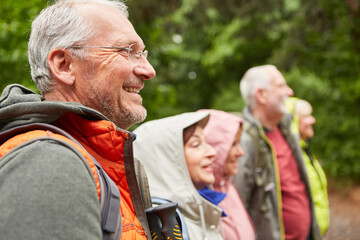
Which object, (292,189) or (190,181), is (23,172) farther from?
(292,189)

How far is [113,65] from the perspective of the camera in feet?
5.32

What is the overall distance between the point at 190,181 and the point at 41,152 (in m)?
1.61

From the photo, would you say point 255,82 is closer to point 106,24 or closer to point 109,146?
point 106,24

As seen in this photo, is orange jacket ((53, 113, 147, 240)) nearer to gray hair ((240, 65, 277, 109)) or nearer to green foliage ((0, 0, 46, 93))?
green foliage ((0, 0, 46, 93))

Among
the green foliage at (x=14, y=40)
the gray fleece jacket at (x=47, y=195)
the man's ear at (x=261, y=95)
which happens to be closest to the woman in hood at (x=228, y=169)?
the man's ear at (x=261, y=95)

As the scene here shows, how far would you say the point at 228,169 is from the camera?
3.42m

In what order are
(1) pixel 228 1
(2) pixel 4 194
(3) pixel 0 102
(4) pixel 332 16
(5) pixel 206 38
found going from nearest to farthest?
(2) pixel 4 194
(3) pixel 0 102
(4) pixel 332 16
(1) pixel 228 1
(5) pixel 206 38

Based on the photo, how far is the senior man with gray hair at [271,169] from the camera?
157 inches

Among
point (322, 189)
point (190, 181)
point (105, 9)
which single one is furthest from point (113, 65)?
point (322, 189)

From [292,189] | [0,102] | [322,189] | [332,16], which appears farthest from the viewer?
[332,16]

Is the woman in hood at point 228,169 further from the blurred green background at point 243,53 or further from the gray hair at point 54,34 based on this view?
the gray hair at point 54,34

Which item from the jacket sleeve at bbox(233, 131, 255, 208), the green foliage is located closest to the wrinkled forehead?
the green foliage

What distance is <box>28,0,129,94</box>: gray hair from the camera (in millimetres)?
1570

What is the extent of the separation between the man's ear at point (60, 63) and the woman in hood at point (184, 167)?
115cm
